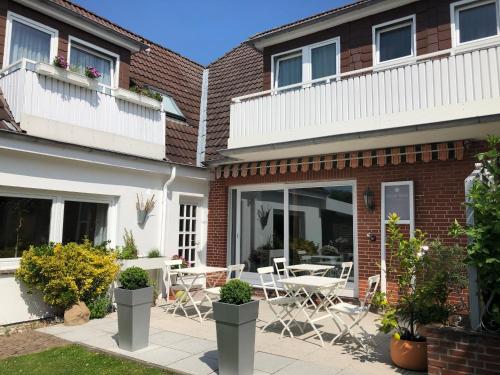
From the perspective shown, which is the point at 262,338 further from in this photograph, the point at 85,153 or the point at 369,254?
the point at 85,153

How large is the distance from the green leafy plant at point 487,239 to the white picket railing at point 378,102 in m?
3.36

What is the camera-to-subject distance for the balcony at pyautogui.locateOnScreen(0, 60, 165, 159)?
8.69m

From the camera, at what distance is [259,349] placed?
6.94 meters

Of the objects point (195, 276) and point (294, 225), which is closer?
point (195, 276)

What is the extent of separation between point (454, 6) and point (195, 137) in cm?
811

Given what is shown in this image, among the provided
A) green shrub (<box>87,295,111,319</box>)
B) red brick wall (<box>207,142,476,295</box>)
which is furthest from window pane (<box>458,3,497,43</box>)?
green shrub (<box>87,295,111,319</box>)

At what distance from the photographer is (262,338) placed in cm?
763

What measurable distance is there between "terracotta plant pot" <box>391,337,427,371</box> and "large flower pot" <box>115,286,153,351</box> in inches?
158

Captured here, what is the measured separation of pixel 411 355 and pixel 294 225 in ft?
19.9

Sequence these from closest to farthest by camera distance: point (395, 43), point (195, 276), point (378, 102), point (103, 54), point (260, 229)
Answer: point (378, 102) → point (195, 276) → point (395, 43) → point (103, 54) → point (260, 229)

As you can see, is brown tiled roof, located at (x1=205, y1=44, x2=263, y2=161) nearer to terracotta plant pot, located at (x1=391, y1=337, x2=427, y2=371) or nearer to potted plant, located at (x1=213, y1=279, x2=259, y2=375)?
potted plant, located at (x1=213, y1=279, x2=259, y2=375)

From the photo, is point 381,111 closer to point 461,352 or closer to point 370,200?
point 370,200

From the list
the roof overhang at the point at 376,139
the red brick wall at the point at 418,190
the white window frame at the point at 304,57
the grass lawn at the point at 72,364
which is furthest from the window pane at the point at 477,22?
the grass lawn at the point at 72,364

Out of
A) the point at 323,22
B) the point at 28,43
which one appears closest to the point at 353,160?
the point at 323,22
